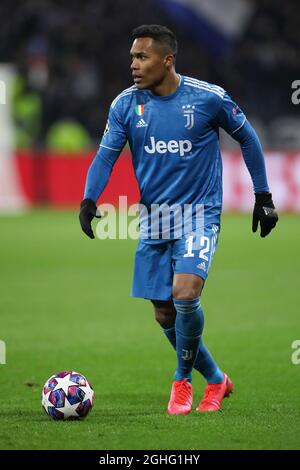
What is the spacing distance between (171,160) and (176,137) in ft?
0.49

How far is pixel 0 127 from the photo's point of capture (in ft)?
81.9

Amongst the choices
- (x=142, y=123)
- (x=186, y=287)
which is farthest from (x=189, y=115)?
(x=186, y=287)

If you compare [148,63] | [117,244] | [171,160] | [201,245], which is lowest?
[117,244]

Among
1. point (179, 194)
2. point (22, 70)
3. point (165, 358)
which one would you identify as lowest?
point (165, 358)

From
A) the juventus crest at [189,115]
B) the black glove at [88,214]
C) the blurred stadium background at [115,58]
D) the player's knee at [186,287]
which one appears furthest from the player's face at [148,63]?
the blurred stadium background at [115,58]

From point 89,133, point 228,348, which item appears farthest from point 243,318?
point 89,133

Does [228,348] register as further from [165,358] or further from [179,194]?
[179,194]

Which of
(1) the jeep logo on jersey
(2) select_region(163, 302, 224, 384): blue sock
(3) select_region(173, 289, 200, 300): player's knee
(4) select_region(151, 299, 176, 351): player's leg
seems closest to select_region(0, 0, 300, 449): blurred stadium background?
(2) select_region(163, 302, 224, 384): blue sock

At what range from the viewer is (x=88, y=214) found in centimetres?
681

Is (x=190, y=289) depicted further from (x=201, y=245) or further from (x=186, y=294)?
(x=201, y=245)

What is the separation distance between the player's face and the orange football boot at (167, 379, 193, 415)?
1.90m

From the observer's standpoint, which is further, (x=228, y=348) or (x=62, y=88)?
(x=62, y=88)

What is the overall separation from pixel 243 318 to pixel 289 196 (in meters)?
14.3

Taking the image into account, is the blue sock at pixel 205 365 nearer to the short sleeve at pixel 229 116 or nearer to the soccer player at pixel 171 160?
the soccer player at pixel 171 160
